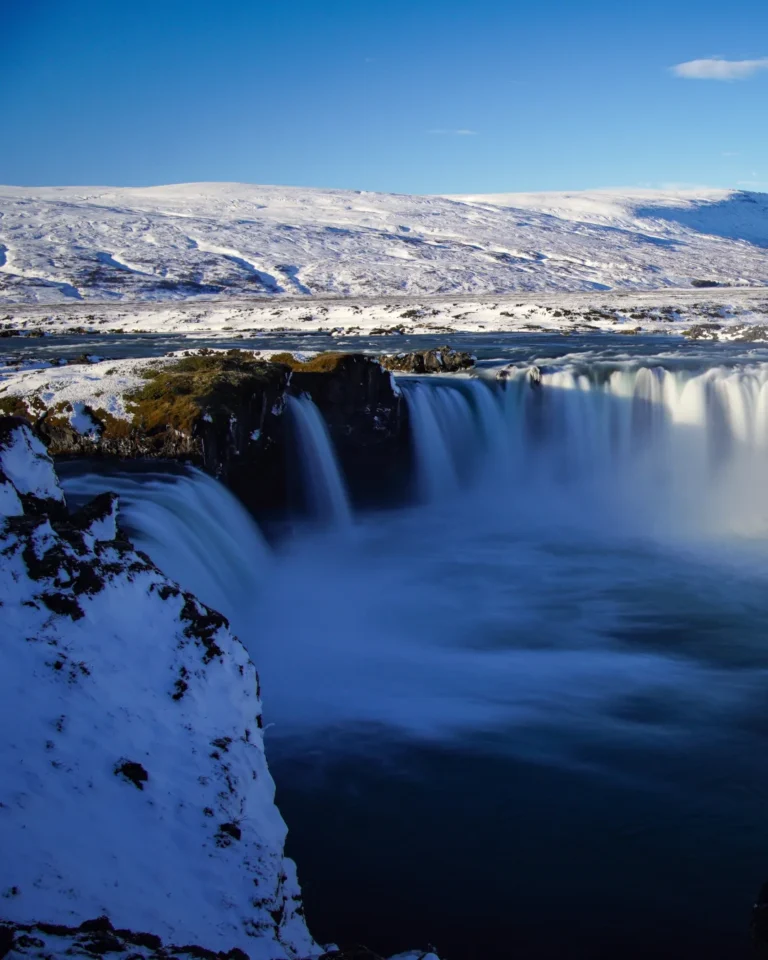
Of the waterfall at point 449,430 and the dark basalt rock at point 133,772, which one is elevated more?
the waterfall at point 449,430

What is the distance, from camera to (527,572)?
18.2m

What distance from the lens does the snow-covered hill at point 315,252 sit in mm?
112000

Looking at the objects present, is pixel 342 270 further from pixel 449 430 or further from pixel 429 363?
pixel 449 430

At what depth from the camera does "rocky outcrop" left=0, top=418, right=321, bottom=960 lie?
4.91 metres

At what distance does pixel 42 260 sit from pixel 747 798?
126 meters

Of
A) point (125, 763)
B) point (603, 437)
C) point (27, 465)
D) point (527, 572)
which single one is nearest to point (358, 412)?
point (527, 572)

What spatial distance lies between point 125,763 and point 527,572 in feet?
43.6

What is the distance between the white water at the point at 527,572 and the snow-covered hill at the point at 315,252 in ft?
267

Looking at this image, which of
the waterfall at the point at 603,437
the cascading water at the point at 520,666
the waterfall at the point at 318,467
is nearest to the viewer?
the cascading water at the point at 520,666

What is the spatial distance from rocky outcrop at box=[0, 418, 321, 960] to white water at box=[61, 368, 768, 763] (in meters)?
4.02

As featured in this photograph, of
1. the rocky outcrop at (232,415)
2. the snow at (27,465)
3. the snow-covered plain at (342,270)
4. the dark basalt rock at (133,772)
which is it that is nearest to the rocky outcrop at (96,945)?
the dark basalt rock at (133,772)

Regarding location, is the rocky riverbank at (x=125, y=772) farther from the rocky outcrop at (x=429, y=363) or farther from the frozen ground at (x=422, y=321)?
the frozen ground at (x=422, y=321)

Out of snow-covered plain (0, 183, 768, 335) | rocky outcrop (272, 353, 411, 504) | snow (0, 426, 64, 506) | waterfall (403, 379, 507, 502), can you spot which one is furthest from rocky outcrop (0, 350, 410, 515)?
snow-covered plain (0, 183, 768, 335)

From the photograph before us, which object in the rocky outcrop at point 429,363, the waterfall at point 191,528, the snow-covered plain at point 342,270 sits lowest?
the waterfall at point 191,528
